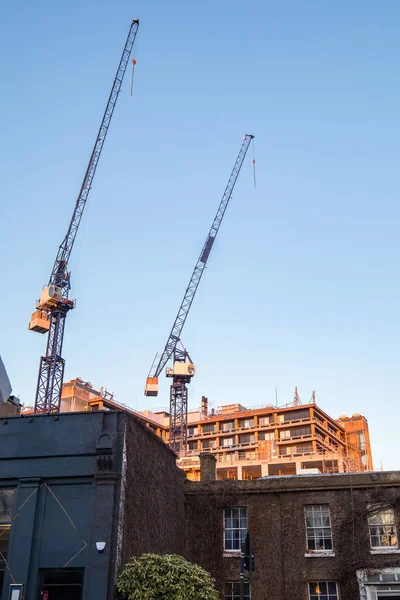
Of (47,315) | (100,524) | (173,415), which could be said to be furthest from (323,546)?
(173,415)

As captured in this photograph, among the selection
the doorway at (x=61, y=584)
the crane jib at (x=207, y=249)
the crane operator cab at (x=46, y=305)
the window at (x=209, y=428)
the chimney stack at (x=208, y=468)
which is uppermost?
the crane jib at (x=207, y=249)

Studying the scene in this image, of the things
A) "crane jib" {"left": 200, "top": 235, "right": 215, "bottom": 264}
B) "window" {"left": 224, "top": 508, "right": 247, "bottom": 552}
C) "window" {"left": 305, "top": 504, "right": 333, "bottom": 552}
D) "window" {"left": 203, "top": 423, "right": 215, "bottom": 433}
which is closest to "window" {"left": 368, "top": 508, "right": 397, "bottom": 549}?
Answer: "window" {"left": 305, "top": 504, "right": 333, "bottom": 552}

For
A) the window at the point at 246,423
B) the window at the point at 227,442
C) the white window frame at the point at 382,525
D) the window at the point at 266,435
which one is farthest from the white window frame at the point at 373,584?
the window at the point at 227,442

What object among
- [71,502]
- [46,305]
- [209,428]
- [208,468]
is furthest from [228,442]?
[71,502]

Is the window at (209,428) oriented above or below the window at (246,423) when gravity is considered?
above

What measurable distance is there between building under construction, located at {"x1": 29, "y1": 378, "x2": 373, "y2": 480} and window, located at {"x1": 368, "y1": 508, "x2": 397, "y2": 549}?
66.3 meters

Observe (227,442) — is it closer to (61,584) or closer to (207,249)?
(207,249)

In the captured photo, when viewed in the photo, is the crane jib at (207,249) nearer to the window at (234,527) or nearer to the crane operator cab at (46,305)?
the crane operator cab at (46,305)

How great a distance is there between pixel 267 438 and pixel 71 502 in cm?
8741

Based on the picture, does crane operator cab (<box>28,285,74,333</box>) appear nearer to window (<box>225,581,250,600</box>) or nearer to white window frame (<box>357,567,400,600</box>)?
window (<box>225,581,250,600</box>)

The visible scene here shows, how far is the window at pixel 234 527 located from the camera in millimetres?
29922

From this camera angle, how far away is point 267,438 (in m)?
108

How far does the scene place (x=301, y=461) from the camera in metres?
98.0

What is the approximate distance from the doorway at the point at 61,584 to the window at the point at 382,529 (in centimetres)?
1324
